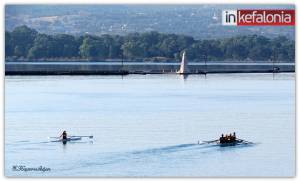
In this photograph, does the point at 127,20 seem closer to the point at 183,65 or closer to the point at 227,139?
the point at 227,139

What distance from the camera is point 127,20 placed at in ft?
117

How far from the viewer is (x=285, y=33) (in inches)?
1313

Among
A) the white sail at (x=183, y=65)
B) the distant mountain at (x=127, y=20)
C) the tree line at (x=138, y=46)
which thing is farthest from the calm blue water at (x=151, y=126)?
the distant mountain at (x=127, y=20)

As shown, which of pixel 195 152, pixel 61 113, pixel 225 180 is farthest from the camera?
pixel 61 113

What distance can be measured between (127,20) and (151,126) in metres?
6.66

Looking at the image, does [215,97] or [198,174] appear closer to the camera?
[198,174]

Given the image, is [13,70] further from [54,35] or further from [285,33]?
[285,33]

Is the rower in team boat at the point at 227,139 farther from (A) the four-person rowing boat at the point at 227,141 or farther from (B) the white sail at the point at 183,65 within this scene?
(B) the white sail at the point at 183,65

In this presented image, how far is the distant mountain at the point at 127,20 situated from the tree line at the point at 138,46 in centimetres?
87

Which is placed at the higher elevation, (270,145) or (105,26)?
(105,26)

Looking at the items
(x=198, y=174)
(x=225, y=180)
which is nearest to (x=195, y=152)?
(x=198, y=174)

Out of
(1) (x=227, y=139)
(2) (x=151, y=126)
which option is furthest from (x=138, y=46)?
(1) (x=227, y=139)

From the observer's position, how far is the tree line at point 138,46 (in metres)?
41.1

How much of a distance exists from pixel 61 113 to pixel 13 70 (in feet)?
31.8
